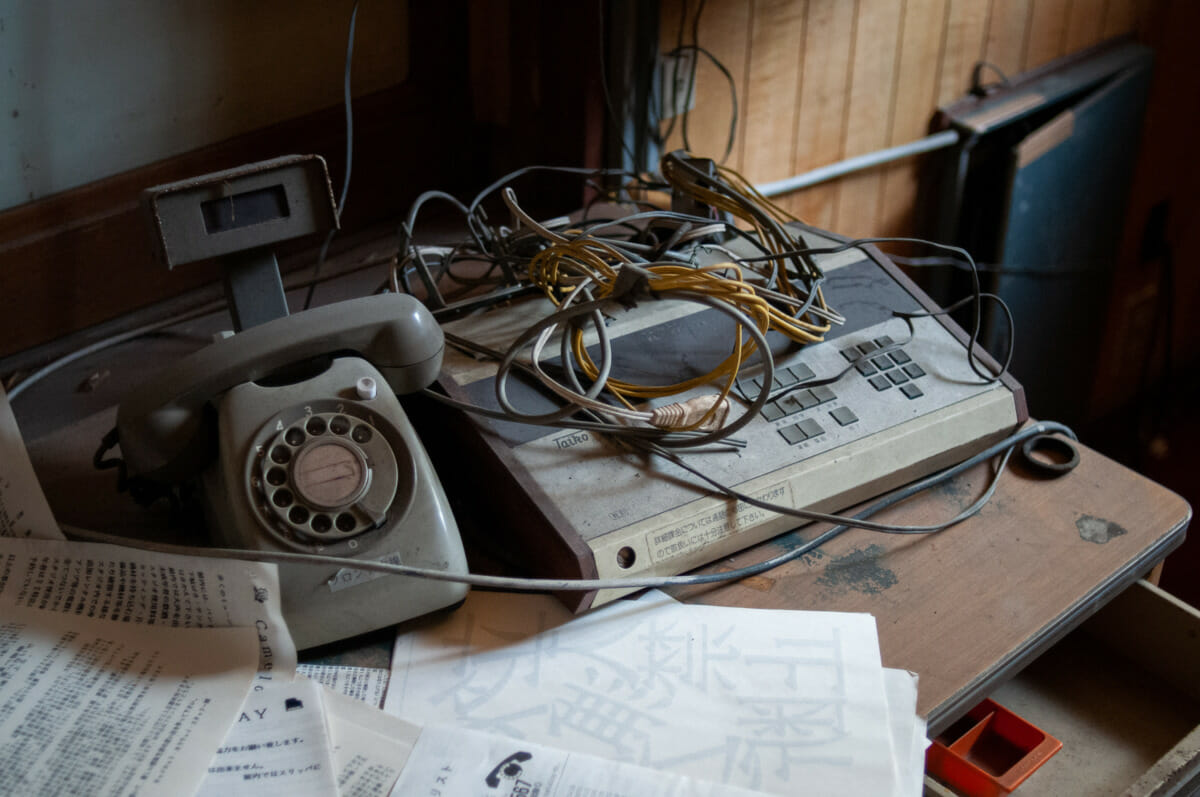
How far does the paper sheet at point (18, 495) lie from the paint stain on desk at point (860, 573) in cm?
54

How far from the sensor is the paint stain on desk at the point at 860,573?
0.75 m

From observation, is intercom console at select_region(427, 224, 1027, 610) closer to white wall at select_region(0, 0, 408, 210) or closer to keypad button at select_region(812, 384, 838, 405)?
keypad button at select_region(812, 384, 838, 405)

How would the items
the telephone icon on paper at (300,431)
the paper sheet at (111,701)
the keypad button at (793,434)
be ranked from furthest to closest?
the keypad button at (793,434) < the telephone icon on paper at (300,431) < the paper sheet at (111,701)

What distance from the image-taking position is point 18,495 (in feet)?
2.36

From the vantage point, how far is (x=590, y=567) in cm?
69

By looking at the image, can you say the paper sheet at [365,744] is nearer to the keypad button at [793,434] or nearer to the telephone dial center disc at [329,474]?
the telephone dial center disc at [329,474]

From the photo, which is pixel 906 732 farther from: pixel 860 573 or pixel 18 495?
pixel 18 495

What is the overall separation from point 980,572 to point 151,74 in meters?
0.86

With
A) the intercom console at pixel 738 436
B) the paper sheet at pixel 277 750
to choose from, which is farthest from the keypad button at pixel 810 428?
the paper sheet at pixel 277 750

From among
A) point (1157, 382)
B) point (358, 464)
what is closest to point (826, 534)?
point (358, 464)

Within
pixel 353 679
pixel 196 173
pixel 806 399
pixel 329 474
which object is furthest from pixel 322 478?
pixel 196 173

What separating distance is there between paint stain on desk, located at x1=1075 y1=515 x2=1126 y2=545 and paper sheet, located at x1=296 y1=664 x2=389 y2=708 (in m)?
0.52

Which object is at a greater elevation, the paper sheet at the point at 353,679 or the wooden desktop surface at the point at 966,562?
the paper sheet at the point at 353,679

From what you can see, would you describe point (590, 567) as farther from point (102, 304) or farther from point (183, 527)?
point (102, 304)
